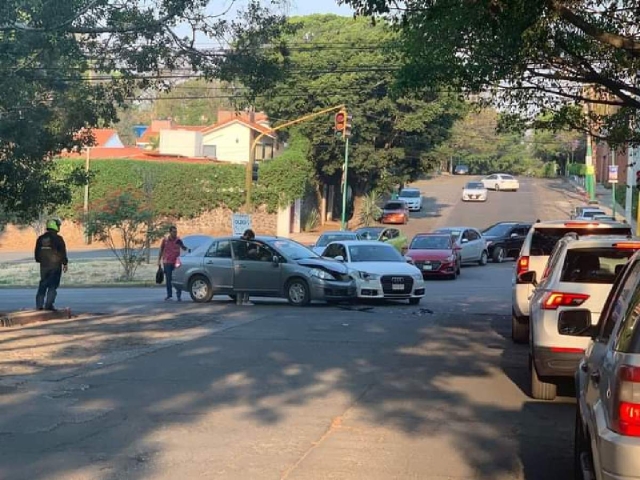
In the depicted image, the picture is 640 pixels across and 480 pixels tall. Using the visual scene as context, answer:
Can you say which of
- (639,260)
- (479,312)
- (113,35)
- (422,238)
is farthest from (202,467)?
(422,238)

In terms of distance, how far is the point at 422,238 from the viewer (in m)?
34.0

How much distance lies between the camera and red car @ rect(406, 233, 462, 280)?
3206 cm

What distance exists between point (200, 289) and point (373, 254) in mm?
4353

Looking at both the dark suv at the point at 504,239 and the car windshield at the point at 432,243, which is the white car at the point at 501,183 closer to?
the dark suv at the point at 504,239

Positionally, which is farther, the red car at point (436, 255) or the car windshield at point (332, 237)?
the red car at point (436, 255)

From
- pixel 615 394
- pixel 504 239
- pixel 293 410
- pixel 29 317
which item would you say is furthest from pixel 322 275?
pixel 504 239

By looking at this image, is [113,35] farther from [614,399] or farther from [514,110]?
[614,399]

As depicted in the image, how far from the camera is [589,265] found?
10070 mm

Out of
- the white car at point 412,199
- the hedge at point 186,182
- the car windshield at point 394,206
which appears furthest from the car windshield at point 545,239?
the white car at point 412,199

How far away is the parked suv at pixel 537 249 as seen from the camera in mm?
14109

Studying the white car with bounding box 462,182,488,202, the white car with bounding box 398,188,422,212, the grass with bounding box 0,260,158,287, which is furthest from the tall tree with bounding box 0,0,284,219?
the white car with bounding box 462,182,488,202

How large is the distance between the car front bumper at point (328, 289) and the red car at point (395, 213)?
128 feet

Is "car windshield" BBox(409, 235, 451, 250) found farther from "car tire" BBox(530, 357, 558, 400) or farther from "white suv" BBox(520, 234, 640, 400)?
"car tire" BBox(530, 357, 558, 400)

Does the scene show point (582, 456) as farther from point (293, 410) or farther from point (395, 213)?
point (395, 213)
